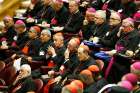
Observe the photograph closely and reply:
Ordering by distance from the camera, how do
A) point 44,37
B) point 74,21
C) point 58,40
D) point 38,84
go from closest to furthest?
point 38,84, point 58,40, point 44,37, point 74,21

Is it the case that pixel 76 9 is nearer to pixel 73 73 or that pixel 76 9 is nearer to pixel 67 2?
pixel 67 2

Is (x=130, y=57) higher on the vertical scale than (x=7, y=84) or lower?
higher

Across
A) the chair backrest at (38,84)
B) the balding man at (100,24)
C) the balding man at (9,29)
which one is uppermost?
the balding man at (100,24)

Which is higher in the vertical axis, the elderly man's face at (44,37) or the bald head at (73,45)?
the bald head at (73,45)

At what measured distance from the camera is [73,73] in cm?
820

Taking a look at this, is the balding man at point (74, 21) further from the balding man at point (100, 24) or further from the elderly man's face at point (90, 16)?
the balding man at point (100, 24)

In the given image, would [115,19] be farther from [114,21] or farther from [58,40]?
[58,40]

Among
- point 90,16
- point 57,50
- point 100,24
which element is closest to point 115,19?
point 100,24

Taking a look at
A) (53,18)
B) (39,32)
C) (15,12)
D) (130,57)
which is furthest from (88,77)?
(15,12)

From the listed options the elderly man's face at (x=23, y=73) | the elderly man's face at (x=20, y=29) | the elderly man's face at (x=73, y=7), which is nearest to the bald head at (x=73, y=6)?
the elderly man's face at (x=73, y=7)

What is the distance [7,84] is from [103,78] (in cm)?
201

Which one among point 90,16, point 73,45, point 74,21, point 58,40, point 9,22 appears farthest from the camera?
point 9,22

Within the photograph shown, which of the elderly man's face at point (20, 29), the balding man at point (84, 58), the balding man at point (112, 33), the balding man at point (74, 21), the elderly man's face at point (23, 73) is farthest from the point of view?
the elderly man's face at point (20, 29)

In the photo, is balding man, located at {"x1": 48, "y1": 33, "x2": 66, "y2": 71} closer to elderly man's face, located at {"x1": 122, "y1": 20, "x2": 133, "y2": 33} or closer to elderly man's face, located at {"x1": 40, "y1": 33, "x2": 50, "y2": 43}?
elderly man's face, located at {"x1": 40, "y1": 33, "x2": 50, "y2": 43}
